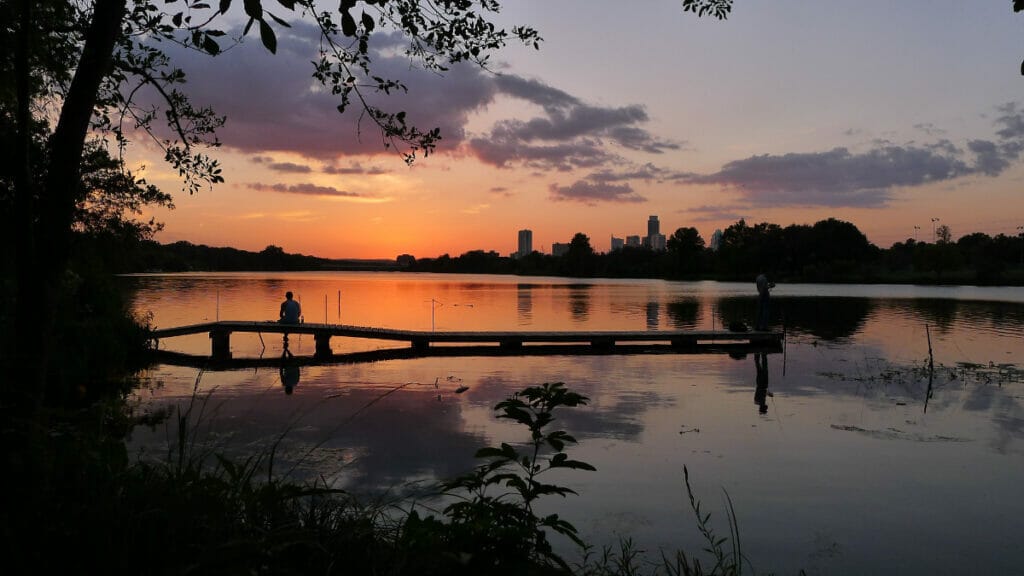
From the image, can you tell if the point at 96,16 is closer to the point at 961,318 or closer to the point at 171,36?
the point at 171,36

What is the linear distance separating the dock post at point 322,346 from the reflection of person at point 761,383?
1424 cm

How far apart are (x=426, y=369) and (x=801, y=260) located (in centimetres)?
13282

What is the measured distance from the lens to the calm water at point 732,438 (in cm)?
747

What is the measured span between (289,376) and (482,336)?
825cm

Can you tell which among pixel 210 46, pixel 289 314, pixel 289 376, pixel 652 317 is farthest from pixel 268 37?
pixel 652 317

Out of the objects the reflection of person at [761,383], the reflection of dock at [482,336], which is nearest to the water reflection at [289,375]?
the reflection of dock at [482,336]

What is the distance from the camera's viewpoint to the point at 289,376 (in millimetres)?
18062

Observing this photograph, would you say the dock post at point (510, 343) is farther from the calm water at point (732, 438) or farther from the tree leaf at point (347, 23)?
the tree leaf at point (347, 23)

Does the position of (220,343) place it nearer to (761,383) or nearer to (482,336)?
(482,336)

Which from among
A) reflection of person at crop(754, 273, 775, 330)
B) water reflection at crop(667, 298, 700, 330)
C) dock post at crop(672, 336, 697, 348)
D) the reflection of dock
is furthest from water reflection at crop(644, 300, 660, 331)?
the reflection of dock

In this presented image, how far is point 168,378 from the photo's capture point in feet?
58.3

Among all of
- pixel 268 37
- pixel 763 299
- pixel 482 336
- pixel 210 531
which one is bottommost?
pixel 482 336

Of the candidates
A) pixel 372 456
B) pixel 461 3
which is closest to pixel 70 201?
pixel 461 3

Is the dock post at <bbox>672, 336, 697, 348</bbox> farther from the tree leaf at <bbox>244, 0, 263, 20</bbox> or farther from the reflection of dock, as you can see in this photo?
the tree leaf at <bbox>244, 0, 263, 20</bbox>
